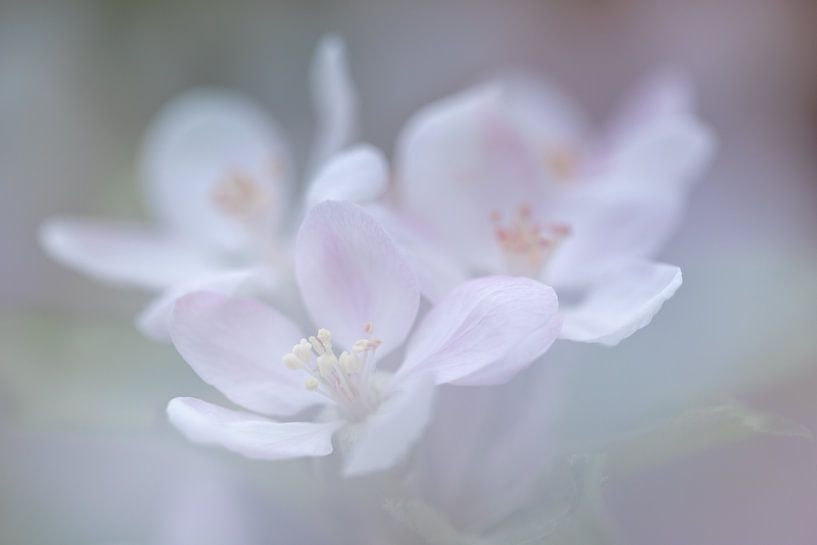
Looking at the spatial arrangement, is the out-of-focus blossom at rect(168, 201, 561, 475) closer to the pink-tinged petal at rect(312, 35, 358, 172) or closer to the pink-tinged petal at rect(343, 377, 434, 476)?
the pink-tinged petal at rect(343, 377, 434, 476)

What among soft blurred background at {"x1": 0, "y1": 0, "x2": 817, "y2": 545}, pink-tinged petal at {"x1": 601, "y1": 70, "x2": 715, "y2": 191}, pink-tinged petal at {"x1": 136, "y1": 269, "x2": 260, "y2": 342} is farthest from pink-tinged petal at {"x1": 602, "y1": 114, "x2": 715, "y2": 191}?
pink-tinged petal at {"x1": 136, "y1": 269, "x2": 260, "y2": 342}

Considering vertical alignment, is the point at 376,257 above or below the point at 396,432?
above

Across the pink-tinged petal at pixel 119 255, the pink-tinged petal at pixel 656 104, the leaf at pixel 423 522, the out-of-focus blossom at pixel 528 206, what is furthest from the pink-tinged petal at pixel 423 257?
the pink-tinged petal at pixel 656 104

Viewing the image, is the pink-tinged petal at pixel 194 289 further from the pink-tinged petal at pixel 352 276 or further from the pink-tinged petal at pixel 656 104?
the pink-tinged petal at pixel 656 104

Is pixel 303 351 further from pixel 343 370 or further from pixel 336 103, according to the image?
pixel 336 103

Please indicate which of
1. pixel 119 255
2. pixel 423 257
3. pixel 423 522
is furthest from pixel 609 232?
pixel 119 255
